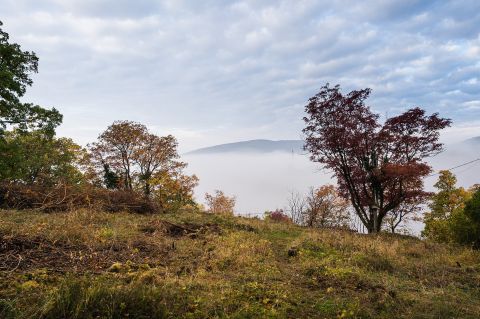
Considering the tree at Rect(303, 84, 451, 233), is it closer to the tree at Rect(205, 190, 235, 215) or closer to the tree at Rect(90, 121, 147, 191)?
the tree at Rect(90, 121, 147, 191)

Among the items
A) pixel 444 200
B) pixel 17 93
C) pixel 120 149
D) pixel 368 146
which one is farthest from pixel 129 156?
pixel 444 200

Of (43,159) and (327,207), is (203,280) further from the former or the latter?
(327,207)

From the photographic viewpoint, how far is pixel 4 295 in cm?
349

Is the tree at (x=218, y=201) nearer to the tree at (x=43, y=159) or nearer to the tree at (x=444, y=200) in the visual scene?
the tree at (x=43, y=159)

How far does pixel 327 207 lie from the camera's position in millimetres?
37875

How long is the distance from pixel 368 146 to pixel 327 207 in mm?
23768

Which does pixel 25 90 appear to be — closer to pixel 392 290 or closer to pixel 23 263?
pixel 23 263

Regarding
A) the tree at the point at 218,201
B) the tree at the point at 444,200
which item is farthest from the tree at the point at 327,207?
the tree at the point at 218,201

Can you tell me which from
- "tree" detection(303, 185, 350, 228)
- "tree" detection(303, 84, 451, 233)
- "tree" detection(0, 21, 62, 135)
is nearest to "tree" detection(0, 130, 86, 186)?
"tree" detection(0, 21, 62, 135)

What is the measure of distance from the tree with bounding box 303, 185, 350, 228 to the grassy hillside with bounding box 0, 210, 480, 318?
2910 cm

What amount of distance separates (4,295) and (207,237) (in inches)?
222

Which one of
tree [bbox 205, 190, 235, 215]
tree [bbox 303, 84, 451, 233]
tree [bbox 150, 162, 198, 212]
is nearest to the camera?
tree [bbox 303, 84, 451, 233]

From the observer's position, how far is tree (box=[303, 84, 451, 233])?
14.8 metres

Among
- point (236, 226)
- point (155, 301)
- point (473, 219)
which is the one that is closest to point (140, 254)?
point (155, 301)
